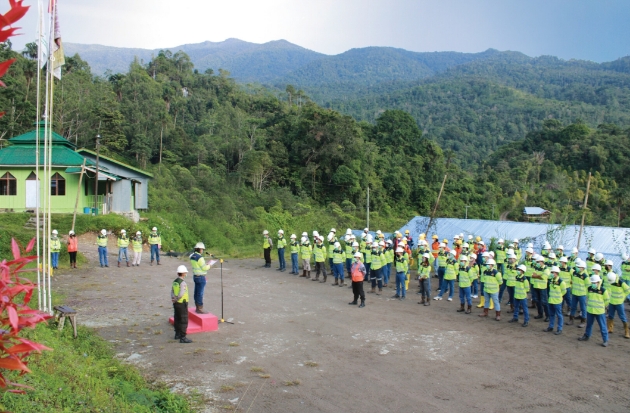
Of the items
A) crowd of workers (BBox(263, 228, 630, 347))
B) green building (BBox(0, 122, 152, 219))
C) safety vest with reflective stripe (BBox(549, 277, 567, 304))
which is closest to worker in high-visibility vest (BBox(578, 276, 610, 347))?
crowd of workers (BBox(263, 228, 630, 347))

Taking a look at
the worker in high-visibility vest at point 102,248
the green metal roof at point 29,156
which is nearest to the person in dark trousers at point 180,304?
the worker in high-visibility vest at point 102,248

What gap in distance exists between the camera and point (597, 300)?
37.8ft

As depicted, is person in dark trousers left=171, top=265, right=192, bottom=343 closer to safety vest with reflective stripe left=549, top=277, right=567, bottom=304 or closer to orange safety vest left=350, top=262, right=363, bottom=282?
orange safety vest left=350, top=262, right=363, bottom=282

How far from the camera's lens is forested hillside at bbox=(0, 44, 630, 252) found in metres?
36.7

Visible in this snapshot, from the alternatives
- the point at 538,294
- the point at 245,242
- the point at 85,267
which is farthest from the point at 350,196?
the point at 538,294

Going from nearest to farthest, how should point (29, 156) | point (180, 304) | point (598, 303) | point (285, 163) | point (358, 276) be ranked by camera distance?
point (180, 304)
point (598, 303)
point (358, 276)
point (29, 156)
point (285, 163)

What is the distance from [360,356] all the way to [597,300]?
5.72 metres

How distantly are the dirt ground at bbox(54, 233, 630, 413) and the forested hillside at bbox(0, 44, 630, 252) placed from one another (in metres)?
16.4

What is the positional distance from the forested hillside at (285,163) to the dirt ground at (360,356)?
16389mm

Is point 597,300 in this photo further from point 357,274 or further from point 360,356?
point 357,274

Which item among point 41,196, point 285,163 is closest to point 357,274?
point 41,196

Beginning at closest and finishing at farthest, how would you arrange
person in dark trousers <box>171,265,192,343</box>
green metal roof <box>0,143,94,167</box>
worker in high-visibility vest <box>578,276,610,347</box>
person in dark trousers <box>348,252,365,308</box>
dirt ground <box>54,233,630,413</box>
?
dirt ground <box>54,233,630,413</box> → person in dark trousers <box>171,265,192,343</box> → worker in high-visibility vest <box>578,276,610,347</box> → person in dark trousers <box>348,252,365,308</box> → green metal roof <box>0,143,94,167</box>

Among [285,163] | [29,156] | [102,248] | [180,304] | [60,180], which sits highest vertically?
[285,163]

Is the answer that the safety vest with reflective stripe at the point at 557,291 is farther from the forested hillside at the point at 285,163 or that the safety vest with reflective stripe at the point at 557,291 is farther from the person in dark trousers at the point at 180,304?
the forested hillside at the point at 285,163
